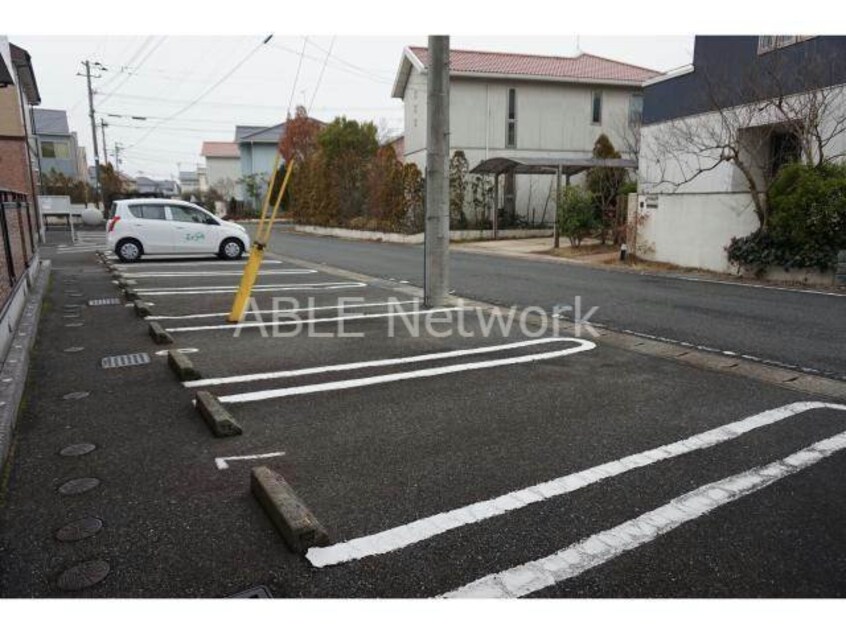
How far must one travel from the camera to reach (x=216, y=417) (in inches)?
153

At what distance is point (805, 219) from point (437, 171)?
296 inches

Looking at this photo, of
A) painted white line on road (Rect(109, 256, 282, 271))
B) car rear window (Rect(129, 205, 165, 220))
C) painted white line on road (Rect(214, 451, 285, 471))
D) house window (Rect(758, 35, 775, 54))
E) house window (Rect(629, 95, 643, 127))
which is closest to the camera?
painted white line on road (Rect(214, 451, 285, 471))

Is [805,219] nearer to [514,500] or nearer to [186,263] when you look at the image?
[514,500]

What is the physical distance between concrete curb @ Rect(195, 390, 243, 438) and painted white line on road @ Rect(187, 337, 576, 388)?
665mm

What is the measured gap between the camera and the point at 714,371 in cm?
538

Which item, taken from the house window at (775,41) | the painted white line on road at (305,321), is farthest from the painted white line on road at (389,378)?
the house window at (775,41)

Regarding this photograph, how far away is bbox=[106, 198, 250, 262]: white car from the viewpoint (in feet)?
46.9

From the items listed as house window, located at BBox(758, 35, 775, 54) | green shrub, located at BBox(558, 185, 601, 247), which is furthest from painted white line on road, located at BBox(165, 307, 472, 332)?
house window, located at BBox(758, 35, 775, 54)

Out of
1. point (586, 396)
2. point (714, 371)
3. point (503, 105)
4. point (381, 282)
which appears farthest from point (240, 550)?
point (503, 105)

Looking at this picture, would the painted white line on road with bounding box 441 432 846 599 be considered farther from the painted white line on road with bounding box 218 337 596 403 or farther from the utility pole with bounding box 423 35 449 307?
the utility pole with bounding box 423 35 449 307

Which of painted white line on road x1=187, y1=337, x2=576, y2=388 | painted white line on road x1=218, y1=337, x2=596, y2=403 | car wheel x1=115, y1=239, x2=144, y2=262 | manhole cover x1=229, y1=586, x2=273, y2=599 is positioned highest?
car wheel x1=115, y1=239, x2=144, y2=262

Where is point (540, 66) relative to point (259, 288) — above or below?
above

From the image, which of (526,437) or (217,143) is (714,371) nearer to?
(526,437)

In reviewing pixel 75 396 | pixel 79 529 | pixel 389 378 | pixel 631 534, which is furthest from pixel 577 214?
pixel 79 529
